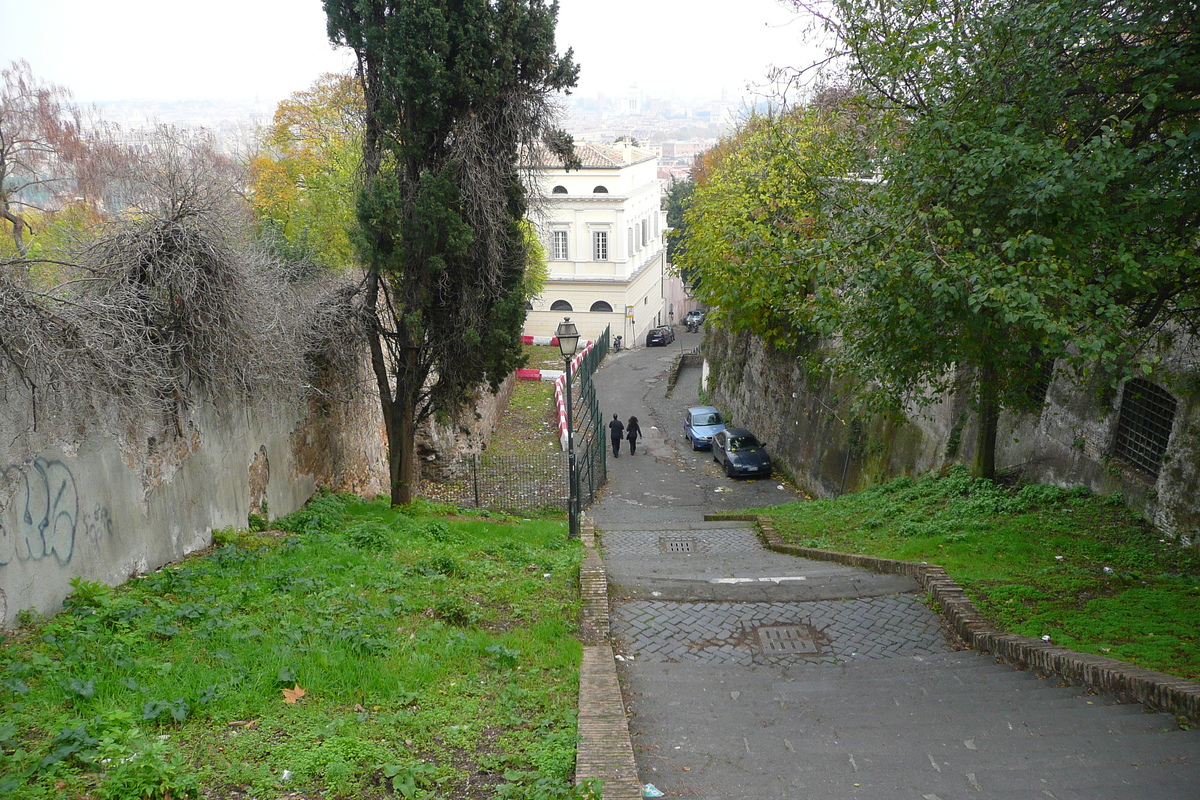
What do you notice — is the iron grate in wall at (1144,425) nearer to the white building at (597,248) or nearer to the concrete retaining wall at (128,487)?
the concrete retaining wall at (128,487)

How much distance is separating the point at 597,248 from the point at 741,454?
89.0ft

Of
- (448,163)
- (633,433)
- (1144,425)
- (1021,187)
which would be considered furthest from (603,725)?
(633,433)

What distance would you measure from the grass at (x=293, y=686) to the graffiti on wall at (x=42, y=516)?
1.50 ft

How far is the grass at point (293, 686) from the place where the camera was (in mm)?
4578

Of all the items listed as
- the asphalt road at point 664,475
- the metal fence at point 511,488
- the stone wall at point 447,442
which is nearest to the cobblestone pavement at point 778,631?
the asphalt road at point 664,475

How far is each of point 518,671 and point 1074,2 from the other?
6.86 metres

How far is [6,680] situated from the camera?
527cm

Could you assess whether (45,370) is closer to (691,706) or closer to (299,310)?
(299,310)

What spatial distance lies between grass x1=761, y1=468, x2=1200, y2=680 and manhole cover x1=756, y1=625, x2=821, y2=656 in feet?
5.73

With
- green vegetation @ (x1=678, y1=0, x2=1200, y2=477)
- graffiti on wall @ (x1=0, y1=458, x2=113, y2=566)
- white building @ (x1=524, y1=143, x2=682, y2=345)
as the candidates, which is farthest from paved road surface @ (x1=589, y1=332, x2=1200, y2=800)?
white building @ (x1=524, y1=143, x2=682, y2=345)

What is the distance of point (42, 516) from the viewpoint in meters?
6.70

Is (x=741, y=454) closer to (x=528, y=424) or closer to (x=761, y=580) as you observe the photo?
(x=528, y=424)

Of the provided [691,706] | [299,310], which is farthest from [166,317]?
[691,706]

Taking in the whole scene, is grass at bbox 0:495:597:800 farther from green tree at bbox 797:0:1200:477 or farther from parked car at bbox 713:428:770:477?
parked car at bbox 713:428:770:477
